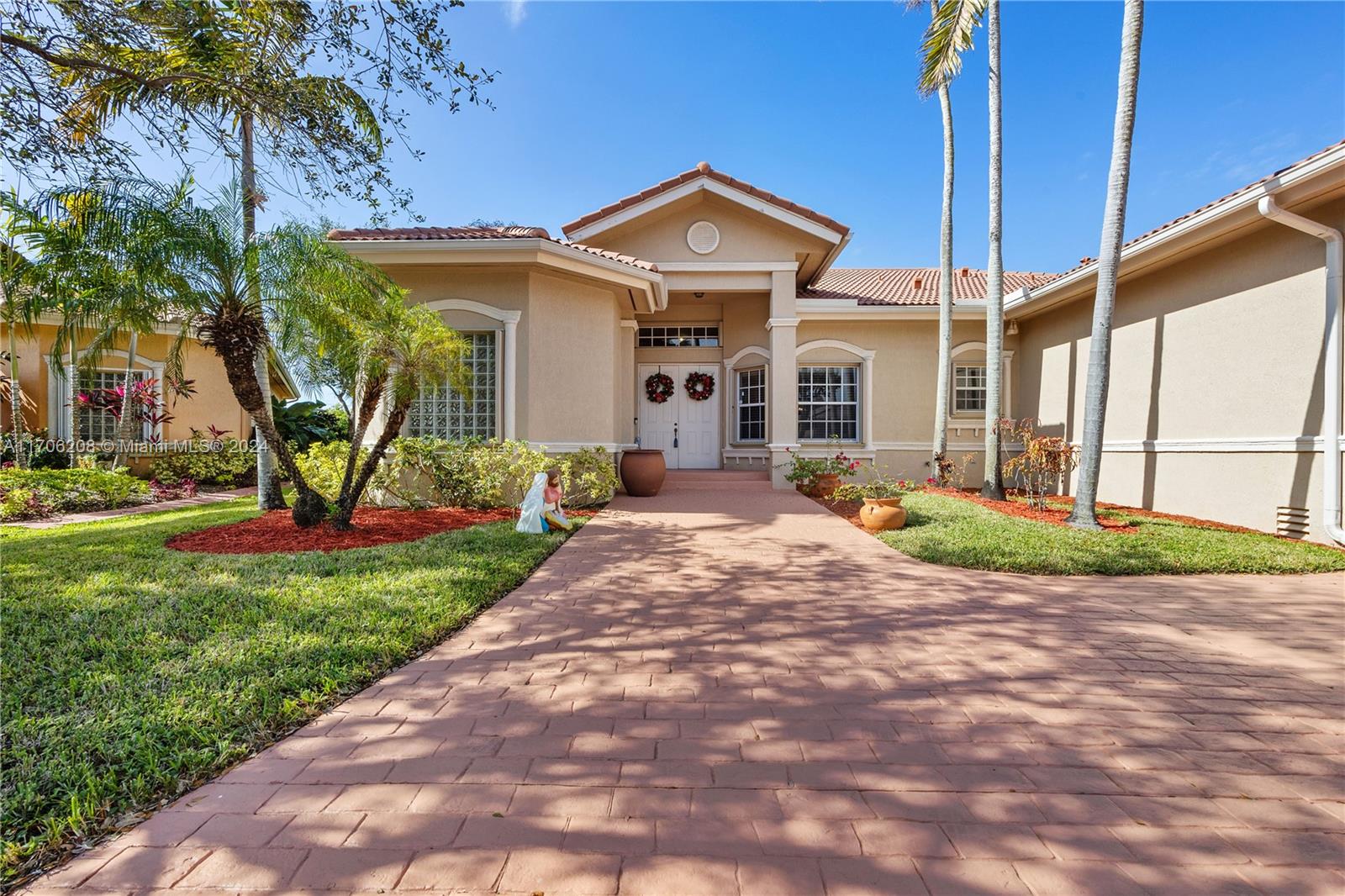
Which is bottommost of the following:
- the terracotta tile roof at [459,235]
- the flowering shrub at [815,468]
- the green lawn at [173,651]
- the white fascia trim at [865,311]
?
the green lawn at [173,651]

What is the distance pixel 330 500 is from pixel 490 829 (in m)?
8.07

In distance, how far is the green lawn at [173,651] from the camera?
6.82 feet

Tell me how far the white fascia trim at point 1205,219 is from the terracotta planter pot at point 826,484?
5114 mm

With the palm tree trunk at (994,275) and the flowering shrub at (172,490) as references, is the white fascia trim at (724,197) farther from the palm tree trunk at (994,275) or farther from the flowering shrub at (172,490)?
the flowering shrub at (172,490)

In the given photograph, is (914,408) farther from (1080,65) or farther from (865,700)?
(865,700)

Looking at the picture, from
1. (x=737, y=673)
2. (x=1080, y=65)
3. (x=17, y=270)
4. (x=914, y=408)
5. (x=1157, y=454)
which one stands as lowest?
(x=737, y=673)

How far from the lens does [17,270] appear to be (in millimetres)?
7676

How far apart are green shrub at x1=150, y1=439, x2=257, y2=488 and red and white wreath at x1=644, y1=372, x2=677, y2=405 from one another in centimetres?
946

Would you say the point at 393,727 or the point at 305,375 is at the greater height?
the point at 305,375

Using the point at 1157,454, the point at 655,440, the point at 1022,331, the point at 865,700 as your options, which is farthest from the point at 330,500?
the point at 1022,331

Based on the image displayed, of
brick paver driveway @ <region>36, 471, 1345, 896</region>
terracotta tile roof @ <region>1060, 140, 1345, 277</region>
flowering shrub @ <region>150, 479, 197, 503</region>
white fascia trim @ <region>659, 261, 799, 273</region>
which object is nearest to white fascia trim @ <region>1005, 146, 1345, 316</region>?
terracotta tile roof @ <region>1060, 140, 1345, 277</region>

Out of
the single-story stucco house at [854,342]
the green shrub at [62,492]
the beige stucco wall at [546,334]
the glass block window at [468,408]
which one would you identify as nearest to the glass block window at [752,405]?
the single-story stucco house at [854,342]

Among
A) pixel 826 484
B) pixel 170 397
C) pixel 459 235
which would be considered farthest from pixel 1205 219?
pixel 170 397

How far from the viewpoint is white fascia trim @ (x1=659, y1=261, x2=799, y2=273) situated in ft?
39.2
